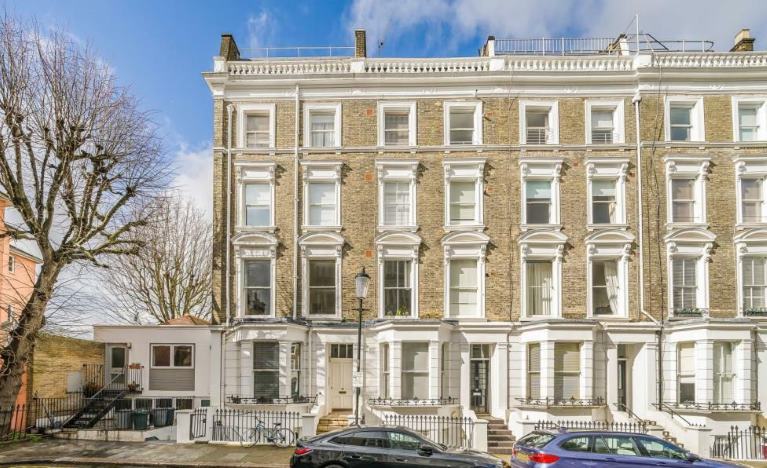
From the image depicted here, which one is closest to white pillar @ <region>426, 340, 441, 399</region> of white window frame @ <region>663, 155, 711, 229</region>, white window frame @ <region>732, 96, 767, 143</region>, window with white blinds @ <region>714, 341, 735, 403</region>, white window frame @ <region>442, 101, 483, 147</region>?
white window frame @ <region>442, 101, 483, 147</region>

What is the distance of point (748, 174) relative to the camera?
870 inches

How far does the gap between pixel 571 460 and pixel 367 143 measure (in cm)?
1374

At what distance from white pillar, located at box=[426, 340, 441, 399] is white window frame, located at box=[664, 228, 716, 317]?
28.0 feet

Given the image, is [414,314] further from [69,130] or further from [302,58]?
[69,130]

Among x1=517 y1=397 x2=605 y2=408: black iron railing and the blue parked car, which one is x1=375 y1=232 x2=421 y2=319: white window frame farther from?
the blue parked car

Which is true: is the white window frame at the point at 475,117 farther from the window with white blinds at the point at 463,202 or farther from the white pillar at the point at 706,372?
the white pillar at the point at 706,372

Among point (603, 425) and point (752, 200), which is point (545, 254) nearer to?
point (603, 425)

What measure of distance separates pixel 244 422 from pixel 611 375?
1266 centimetres

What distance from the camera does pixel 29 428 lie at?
20141 millimetres

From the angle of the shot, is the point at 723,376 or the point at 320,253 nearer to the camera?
the point at 723,376

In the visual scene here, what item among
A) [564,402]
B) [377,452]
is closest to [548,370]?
[564,402]

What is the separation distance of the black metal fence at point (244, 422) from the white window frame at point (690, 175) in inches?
590

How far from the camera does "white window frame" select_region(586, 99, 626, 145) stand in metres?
22.6

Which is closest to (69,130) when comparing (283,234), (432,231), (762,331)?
(283,234)
